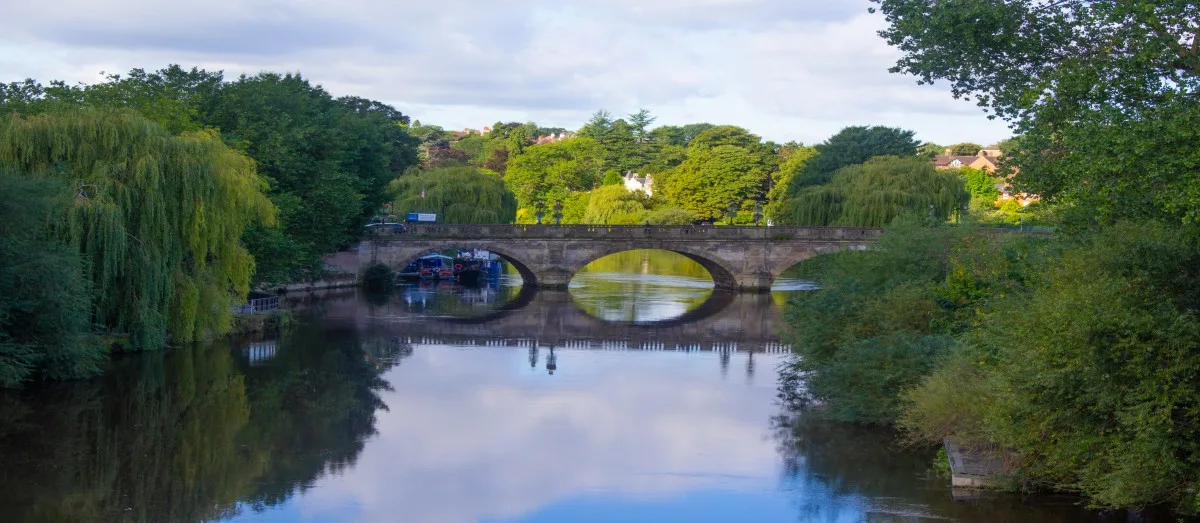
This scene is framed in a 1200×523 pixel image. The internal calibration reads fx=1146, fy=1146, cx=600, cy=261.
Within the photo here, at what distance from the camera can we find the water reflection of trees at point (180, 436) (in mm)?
17000

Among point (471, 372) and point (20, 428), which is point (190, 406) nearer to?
point (20, 428)

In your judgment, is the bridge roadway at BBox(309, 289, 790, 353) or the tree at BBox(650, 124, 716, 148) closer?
the bridge roadway at BBox(309, 289, 790, 353)

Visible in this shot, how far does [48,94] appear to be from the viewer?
3369 cm

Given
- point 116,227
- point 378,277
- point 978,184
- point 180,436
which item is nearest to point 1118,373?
point 180,436

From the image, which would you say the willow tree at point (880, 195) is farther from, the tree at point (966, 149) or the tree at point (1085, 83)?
the tree at point (966, 149)

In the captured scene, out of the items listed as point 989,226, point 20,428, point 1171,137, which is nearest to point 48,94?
point 20,428

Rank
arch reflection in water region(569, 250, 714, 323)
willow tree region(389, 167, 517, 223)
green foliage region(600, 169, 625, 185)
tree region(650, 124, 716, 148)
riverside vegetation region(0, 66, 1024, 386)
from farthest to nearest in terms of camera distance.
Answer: tree region(650, 124, 716, 148)
green foliage region(600, 169, 625, 185)
willow tree region(389, 167, 517, 223)
arch reflection in water region(569, 250, 714, 323)
riverside vegetation region(0, 66, 1024, 386)

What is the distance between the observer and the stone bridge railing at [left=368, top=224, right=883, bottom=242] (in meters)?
52.7

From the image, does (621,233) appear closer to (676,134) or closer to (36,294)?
(36,294)

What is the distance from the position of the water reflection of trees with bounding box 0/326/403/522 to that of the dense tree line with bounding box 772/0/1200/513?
10.5 metres

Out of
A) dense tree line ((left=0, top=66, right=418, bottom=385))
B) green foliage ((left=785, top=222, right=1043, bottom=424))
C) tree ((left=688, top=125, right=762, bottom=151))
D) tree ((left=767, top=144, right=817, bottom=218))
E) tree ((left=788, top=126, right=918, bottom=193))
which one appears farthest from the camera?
tree ((left=688, top=125, right=762, bottom=151))

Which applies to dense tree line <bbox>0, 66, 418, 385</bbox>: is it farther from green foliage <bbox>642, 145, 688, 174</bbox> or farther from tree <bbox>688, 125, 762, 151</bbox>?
green foliage <bbox>642, 145, 688, 174</bbox>

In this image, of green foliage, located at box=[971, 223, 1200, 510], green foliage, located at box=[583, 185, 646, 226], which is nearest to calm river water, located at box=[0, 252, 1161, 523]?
green foliage, located at box=[971, 223, 1200, 510]

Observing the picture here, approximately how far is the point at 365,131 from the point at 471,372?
2488 centimetres
